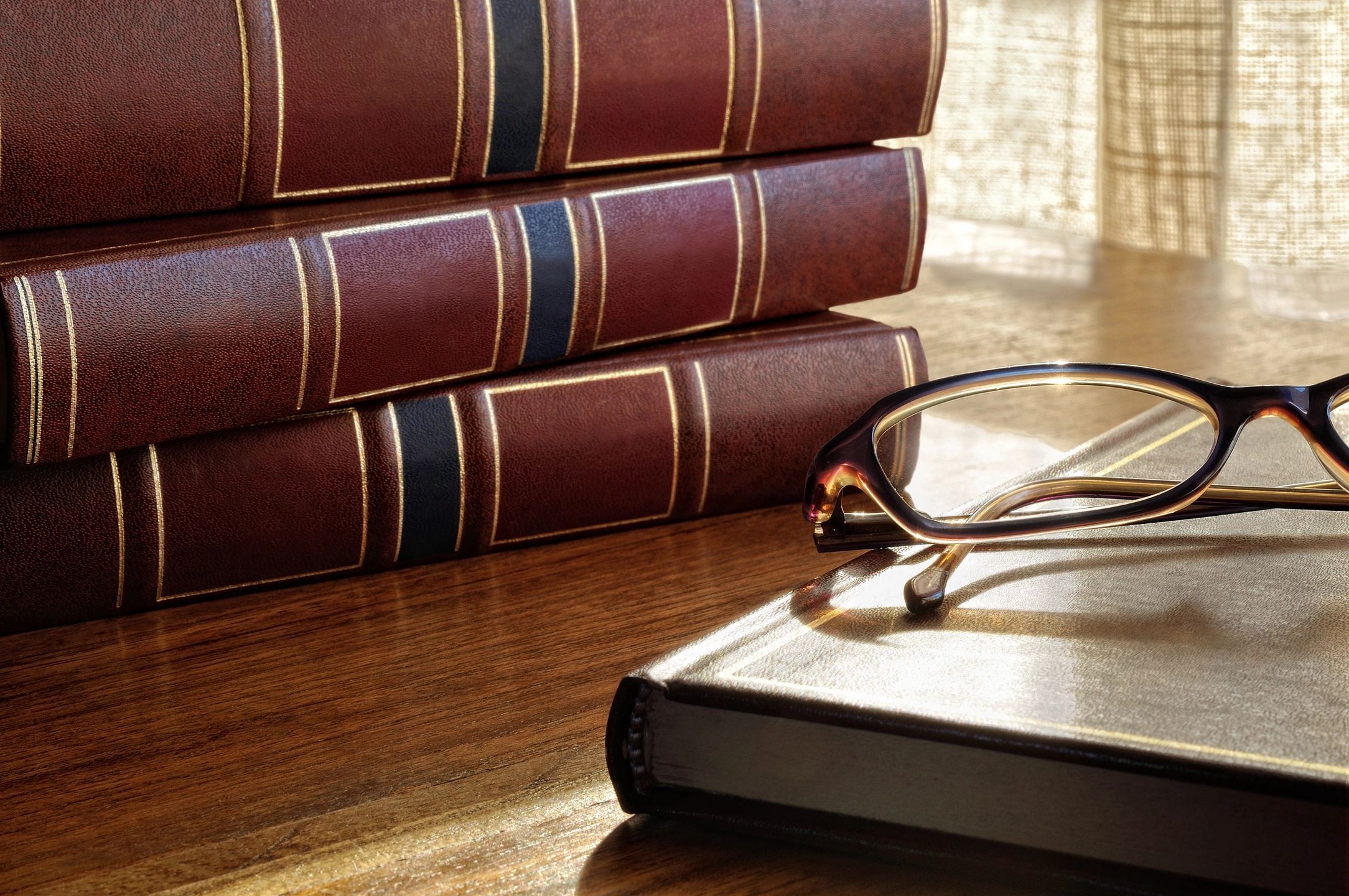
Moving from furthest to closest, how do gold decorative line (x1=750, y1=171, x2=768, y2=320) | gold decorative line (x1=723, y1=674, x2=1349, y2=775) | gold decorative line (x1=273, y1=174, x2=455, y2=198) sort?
1. gold decorative line (x1=750, y1=171, x2=768, y2=320)
2. gold decorative line (x1=273, y1=174, x2=455, y2=198)
3. gold decorative line (x1=723, y1=674, x2=1349, y2=775)

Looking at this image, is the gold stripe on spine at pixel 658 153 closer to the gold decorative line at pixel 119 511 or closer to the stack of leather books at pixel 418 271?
the stack of leather books at pixel 418 271

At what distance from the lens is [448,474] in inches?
27.0

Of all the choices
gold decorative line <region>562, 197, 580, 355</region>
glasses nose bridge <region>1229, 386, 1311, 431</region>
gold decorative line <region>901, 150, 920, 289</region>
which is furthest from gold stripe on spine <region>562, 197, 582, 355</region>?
glasses nose bridge <region>1229, 386, 1311, 431</region>

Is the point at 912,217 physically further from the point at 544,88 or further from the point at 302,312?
the point at 302,312

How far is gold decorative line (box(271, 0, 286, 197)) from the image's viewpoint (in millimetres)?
641

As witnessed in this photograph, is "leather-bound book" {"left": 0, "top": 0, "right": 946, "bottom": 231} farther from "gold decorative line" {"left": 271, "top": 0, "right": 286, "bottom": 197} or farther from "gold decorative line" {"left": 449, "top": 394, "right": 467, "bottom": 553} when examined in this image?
"gold decorative line" {"left": 449, "top": 394, "right": 467, "bottom": 553}

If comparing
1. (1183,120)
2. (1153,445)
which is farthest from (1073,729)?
(1183,120)

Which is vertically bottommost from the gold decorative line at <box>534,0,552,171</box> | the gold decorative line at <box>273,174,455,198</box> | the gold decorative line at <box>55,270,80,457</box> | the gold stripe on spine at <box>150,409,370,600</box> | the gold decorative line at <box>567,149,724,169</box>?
the gold stripe on spine at <box>150,409,370,600</box>

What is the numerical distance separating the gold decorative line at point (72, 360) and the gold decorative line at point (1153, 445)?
0.40m

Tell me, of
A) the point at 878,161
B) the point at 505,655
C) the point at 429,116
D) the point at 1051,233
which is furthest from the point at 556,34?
the point at 1051,233

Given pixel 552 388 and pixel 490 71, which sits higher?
pixel 490 71

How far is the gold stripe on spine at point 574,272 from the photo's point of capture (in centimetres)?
70

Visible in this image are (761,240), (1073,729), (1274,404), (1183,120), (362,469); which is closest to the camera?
(1073,729)

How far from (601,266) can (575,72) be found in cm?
9
